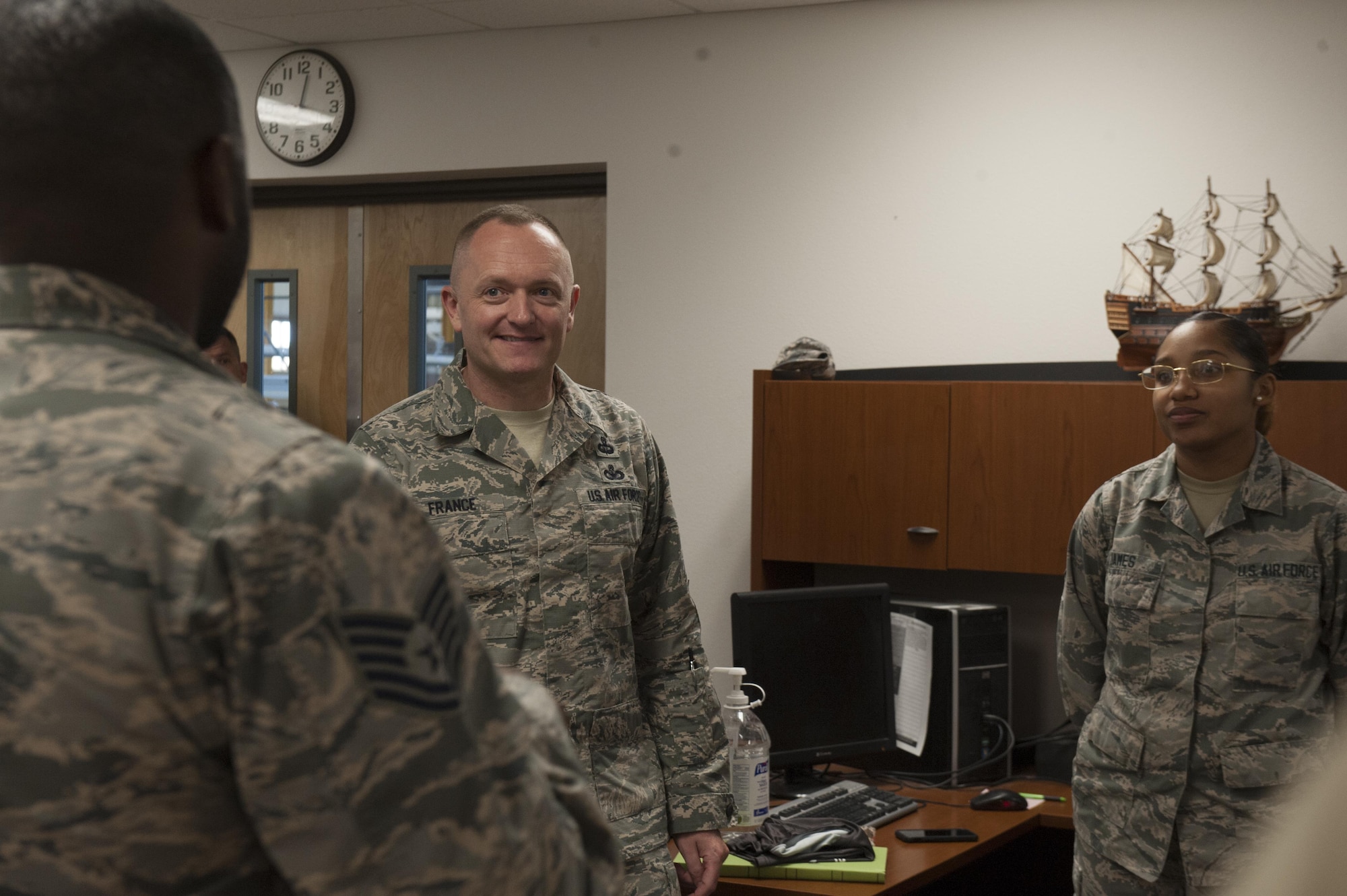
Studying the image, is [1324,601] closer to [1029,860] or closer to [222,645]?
[1029,860]

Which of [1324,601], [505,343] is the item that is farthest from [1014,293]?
[505,343]

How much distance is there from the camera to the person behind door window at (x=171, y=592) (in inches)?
23.4

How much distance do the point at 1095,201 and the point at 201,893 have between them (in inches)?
120

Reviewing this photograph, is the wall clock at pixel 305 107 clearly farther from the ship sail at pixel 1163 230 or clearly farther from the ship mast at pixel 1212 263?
the ship mast at pixel 1212 263

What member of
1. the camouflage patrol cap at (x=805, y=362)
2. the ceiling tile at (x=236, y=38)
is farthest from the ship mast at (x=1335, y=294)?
the ceiling tile at (x=236, y=38)

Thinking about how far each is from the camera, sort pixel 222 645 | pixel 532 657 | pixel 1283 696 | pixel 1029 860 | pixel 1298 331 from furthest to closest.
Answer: pixel 1029 860
pixel 1298 331
pixel 1283 696
pixel 532 657
pixel 222 645

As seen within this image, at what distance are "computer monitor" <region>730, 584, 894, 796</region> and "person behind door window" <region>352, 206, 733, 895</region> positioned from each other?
0.92 metres

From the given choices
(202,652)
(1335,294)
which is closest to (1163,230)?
(1335,294)

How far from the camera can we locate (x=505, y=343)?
1839 millimetres

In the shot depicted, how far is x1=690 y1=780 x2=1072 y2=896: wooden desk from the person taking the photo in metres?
2.26

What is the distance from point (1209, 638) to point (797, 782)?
1066mm

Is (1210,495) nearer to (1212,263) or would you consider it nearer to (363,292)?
(1212,263)

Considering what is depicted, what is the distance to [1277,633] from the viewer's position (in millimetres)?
2104

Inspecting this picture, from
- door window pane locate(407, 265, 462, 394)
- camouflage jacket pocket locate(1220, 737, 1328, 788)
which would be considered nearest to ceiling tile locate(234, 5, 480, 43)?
door window pane locate(407, 265, 462, 394)
